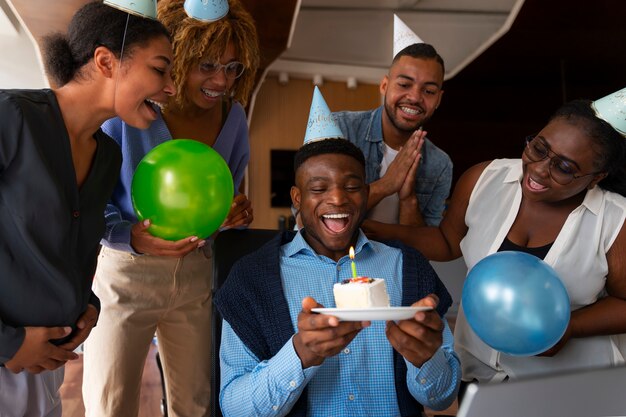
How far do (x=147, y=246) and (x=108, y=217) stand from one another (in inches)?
7.4

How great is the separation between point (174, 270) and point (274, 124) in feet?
15.9

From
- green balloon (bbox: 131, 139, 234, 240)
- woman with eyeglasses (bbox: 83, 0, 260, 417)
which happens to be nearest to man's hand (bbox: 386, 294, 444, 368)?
green balloon (bbox: 131, 139, 234, 240)

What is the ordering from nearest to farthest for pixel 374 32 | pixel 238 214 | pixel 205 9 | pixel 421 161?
pixel 205 9 → pixel 238 214 → pixel 421 161 → pixel 374 32

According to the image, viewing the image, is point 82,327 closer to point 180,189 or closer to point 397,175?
point 180,189

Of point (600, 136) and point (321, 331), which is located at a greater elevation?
point (600, 136)

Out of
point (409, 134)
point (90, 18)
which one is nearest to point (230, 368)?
point (90, 18)

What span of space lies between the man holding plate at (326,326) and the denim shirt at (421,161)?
1.19 feet

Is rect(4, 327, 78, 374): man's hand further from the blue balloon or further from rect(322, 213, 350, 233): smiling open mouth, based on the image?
the blue balloon

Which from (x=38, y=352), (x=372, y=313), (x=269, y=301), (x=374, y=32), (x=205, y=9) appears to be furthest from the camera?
(x=374, y=32)

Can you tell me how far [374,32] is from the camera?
20.7ft

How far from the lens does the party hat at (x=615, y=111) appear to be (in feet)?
5.39

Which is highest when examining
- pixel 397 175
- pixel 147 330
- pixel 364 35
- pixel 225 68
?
pixel 364 35

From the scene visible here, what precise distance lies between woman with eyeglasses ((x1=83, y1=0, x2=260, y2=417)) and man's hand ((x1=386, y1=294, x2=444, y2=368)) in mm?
686

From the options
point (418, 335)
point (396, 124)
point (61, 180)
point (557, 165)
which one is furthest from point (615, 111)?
point (61, 180)
